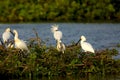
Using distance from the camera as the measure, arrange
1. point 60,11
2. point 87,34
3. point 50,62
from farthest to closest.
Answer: point 60,11 < point 87,34 < point 50,62

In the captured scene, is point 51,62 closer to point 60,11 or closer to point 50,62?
point 50,62

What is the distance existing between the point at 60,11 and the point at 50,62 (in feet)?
99.8

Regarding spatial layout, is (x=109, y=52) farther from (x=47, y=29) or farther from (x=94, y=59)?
(x=47, y=29)

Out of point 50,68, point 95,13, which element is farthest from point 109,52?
point 95,13

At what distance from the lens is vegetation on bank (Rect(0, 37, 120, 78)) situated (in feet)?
64.5

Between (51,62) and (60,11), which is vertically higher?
(60,11)

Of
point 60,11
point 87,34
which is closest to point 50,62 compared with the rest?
point 87,34

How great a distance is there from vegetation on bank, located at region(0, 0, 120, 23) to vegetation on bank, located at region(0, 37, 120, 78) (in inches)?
1102

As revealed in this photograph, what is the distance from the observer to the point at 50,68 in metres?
20.1

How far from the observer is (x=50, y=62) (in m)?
19.9

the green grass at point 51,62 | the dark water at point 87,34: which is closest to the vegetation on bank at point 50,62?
the green grass at point 51,62

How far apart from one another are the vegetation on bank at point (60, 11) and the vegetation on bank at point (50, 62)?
1102 inches

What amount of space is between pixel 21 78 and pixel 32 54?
86 centimetres

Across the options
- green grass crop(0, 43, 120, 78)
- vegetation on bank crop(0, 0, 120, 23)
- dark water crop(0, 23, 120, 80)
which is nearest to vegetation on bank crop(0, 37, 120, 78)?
green grass crop(0, 43, 120, 78)
